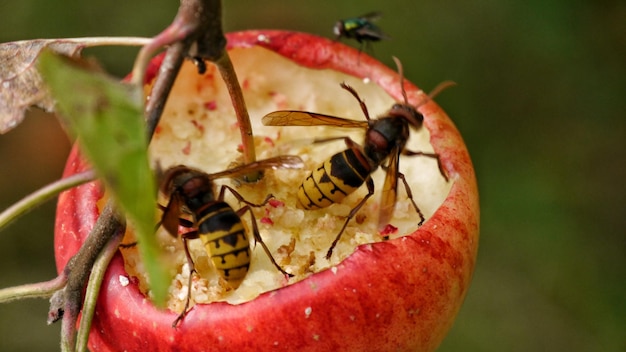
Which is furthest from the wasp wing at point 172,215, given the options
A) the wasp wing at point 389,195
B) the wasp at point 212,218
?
the wasp wing at point 389,195

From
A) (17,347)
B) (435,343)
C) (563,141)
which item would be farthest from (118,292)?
(563,141)

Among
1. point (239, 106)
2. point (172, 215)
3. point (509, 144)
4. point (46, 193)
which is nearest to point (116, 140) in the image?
point (46, 193)

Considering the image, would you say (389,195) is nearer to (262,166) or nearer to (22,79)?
(262,166)

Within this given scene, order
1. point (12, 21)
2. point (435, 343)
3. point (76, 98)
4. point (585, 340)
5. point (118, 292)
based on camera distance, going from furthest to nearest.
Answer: point (12, 21), point (585, 340), point (435, 343), point (118, 292), point (76, 98)

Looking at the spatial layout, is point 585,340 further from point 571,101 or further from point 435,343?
point 435,343

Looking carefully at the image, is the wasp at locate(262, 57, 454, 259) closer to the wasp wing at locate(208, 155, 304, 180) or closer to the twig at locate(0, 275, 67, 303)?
the wasp wing at locate(208, 155, 304, 180)

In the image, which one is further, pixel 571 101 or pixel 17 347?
pixel 571 101

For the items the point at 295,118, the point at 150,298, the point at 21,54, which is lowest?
the point at 150,298

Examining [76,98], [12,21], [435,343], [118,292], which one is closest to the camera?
[76,98]

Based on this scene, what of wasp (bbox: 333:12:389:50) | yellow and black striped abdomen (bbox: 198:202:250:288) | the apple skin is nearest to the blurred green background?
wasp (bbox: 333:12:389:50)
